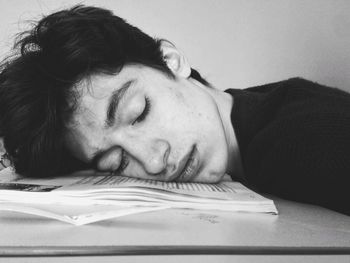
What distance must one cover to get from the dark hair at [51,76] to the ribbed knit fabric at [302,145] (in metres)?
0.31

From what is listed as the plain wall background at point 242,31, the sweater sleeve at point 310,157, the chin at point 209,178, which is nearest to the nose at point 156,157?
the chin at point 209,178

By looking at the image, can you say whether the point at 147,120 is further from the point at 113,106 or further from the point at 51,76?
the point at 51,76

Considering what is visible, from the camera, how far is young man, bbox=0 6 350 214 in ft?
2.18

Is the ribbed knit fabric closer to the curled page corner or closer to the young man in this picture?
the young man

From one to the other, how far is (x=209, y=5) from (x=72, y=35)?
2.47ft

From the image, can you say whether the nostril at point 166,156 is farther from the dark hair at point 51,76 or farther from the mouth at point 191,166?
the dark hair at point 51,76

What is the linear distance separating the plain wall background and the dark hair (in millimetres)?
539

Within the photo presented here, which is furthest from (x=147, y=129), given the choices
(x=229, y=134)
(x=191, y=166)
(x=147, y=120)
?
(x=229, y=134)

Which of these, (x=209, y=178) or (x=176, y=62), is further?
(x=176, y=62)

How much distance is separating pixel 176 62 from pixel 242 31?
59 cm

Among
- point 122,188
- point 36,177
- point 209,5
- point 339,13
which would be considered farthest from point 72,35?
point 339,13

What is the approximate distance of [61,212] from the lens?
496 millimetres

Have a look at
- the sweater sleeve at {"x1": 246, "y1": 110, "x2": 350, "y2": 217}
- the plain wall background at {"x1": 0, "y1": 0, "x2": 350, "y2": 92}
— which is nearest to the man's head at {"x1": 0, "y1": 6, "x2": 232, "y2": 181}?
the sweater sleeve at {"x1": 246, "y1": 110, "x2": 350, "y2": 217}

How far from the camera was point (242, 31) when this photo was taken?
147cm
